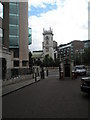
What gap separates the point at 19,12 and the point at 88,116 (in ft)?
180

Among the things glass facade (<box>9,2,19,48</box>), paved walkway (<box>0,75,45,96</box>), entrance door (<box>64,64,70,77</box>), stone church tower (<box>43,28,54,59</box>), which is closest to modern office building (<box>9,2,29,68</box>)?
glass facade (<box>9,2,19,48</box>)

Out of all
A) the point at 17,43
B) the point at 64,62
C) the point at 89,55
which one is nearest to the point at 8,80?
the point at 64,62

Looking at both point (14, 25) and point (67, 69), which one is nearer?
point (67, 69)

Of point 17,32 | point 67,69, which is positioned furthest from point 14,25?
point 67,69

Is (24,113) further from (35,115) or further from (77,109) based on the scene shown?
(77,109)

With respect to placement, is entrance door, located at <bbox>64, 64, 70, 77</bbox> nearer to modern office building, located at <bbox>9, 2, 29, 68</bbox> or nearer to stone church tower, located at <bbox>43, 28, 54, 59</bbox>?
modern office building, located at <bbox>9, 2, 29, 68</bbox>

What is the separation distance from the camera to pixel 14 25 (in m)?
58.1

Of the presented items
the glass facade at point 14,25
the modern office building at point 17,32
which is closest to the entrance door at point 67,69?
the modern office building at point 17,32

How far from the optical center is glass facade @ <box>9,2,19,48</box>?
56656mm

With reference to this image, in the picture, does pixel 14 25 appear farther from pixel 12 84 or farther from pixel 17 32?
pixel 12 84

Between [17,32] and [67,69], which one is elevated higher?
[17,32]

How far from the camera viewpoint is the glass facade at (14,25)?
186 feet

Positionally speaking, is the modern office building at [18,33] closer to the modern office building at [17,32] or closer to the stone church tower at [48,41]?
Result: the modern office building at [17,32]

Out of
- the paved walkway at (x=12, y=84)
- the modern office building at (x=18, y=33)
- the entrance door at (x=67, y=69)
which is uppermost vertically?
the modern office building at (x=18, y=33)
